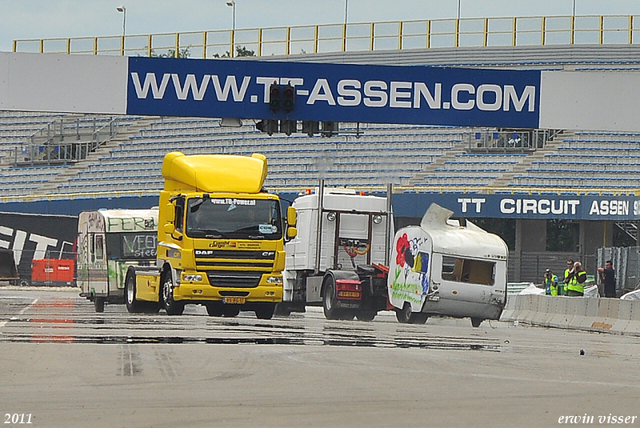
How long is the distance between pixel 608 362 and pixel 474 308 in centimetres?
1056

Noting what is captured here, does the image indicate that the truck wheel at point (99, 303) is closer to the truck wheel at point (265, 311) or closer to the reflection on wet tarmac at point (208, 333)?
the reflection on wet tarmac at point (208, 333)

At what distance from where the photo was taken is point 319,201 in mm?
26547

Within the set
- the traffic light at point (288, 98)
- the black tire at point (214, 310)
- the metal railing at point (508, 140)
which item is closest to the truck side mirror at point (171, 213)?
the black tire at point (214, 310)

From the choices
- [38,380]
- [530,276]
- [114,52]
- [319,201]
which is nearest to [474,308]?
[319,201]

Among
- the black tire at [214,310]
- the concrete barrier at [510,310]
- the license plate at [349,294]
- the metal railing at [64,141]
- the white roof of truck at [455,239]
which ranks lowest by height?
the concrete barrier at [510,310]

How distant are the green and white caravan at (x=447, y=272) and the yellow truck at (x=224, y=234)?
3.60 meters

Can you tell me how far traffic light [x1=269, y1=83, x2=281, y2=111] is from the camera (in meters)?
20.6

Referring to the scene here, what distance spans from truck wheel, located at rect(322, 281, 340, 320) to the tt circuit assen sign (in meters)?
20.5

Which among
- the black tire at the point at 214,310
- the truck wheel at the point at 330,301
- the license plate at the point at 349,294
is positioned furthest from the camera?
the truck wheel at the point at 330,301

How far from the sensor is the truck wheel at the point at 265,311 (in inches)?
900

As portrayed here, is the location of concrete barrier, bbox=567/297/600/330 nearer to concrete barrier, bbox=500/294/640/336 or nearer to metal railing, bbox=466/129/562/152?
concrete barrier, bbox=500/294/640/336

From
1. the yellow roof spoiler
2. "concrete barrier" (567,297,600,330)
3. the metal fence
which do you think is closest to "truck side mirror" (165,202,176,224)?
the yellow roof spoiler

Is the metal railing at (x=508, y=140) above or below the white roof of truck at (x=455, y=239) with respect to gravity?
above

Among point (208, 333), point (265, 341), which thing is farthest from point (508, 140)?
point (265, 341)
